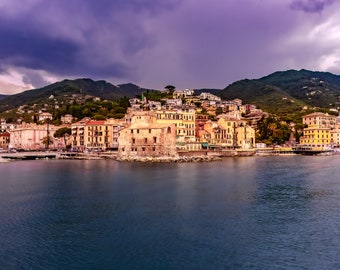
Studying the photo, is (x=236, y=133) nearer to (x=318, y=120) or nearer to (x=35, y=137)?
(x=318, y=120)

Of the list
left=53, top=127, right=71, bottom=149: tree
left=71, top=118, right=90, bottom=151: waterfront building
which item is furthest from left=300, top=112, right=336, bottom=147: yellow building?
left=53, top=127, right=71, bottom=149: tree

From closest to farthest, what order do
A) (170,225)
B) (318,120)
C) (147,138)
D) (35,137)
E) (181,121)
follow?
(170,225), (147,138), (181,121), (35,137), (318,120)

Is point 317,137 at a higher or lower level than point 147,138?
higher

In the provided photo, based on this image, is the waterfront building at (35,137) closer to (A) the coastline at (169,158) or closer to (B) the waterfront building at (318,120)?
(A) the coastline at (169,158)

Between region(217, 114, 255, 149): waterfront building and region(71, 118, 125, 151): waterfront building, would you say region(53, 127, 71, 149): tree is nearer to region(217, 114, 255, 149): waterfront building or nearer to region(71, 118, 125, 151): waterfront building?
region(71, 118, 125, 151): waterfront building

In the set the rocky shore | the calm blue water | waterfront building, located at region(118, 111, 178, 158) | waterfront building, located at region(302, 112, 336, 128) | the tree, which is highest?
waterfront building, located at region(302, 112, 336, 128)

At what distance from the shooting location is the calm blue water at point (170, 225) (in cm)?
1712

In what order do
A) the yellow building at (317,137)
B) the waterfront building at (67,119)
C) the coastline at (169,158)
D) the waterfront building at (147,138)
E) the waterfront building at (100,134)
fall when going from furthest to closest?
the waterfront building at (67,119) → the yellow building at (317,137) → the waterfront building at (100,134) → the waterfront building at (147,138) → the coastline at (169,158)

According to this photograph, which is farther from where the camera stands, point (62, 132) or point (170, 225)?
point (62, 132)

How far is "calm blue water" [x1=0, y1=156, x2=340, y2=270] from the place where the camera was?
674 inches

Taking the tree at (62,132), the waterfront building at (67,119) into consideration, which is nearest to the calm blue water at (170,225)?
the tree at (62,132)

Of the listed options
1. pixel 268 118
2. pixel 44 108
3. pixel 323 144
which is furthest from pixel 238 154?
pixel 44 108

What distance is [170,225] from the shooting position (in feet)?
74.1

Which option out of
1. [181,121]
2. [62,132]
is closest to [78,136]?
[62,132]
